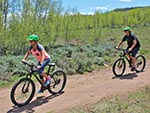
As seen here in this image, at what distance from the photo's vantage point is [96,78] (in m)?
10.3

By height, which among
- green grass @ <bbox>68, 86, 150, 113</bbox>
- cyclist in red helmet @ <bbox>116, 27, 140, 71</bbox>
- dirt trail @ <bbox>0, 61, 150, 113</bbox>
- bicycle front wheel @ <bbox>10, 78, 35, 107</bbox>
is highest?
cyclist in red helmet @ <bbox>116, 27, 140, 71</bbox>

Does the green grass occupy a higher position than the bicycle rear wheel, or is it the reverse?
the bicycle rear wheel

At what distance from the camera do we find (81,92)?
821cm

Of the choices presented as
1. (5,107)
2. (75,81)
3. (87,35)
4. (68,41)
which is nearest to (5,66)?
(75,81)

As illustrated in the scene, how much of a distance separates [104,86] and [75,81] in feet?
4.29

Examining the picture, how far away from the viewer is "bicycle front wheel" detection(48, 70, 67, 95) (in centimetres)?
782

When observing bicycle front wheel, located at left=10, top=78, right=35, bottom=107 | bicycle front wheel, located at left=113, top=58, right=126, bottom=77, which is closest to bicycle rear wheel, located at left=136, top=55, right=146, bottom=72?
bicycle front wheel, located at left=113, top=58, right=126, bottom=77

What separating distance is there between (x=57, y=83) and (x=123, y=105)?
7.15ft

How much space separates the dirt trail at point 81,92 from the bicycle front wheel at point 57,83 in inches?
7.6

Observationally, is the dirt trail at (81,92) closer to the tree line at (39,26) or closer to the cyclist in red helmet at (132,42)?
the cyclist in red helmet at (132,42)

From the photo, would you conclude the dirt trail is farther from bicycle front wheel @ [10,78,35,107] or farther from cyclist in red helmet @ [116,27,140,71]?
cyclist in red helmet @ [116,27,140,71]

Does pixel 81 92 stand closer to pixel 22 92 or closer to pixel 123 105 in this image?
pixel 123 105

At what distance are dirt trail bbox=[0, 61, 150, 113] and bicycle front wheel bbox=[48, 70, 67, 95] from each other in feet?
0.63

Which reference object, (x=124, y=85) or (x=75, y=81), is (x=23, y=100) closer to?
(x=75, y=81)
